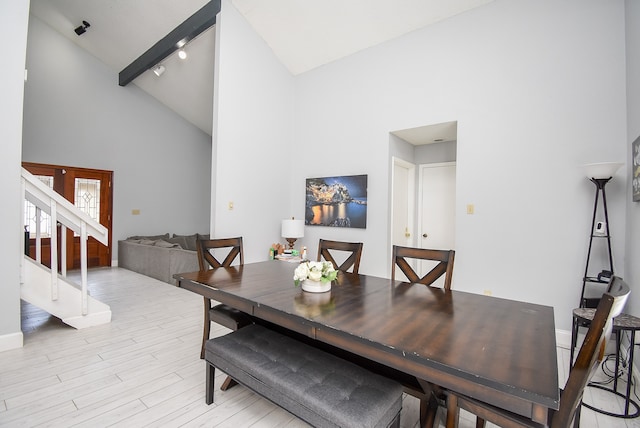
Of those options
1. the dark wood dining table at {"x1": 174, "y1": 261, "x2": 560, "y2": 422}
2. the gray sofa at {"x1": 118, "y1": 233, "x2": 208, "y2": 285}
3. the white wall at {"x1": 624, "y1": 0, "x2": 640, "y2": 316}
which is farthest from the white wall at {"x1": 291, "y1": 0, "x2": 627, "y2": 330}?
the gray sofa at {"x1": 118, "y1": 233, "x2": 208, "y2": 285}

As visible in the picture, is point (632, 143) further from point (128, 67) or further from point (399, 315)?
point (128, 67)

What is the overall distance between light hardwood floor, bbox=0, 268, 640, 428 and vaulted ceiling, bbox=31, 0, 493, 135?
13.2ft

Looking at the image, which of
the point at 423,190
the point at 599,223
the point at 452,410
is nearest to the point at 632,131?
the point at 599,223

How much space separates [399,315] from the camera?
4.74 ft

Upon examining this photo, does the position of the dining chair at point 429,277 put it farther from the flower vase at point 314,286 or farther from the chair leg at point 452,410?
the flower vase at point 314,286

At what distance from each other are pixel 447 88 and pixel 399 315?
10.5 feet

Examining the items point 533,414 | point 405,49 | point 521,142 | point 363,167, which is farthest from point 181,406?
point 405,49

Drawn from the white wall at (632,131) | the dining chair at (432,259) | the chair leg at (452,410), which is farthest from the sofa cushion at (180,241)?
the white wall at (632,131)

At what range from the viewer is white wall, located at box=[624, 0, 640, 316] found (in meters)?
2.41

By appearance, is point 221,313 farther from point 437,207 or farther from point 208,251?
point 437,207

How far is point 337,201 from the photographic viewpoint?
460 cm

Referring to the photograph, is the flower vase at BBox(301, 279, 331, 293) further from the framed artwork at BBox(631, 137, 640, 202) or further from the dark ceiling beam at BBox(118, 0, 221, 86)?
the dark ceiling beam at BBox(118, 0, 221, 86)

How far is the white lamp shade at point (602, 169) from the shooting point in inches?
99.3

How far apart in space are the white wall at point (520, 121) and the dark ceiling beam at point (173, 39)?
2459 millimetres
